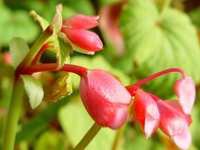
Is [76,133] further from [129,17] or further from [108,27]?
[108,27]

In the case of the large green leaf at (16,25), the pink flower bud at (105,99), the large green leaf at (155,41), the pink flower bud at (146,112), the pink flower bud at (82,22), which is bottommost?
the large green leaf at (16,25)

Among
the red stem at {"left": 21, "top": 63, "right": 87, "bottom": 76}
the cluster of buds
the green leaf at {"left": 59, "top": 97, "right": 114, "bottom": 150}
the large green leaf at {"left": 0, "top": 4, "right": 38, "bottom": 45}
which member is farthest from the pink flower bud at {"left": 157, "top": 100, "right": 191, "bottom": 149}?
the large green leaf at {"left": 0, "top": 4, "right": 38, "bottom": 45}

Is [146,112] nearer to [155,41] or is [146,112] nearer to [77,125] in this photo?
[77,125]

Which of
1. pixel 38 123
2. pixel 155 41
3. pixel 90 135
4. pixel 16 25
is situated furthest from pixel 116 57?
pixel 90 135

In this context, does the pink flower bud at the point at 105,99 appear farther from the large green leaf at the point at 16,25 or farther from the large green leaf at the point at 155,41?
the large green leaf at the point at 16,25

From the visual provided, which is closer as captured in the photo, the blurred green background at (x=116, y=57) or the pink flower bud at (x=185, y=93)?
the pink flower bud at (x=185, y=93)

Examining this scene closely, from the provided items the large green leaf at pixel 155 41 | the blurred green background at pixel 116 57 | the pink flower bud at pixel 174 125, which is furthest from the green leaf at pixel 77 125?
the pink flower bud at pixel 174 125

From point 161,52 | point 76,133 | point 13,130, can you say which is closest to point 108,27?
point 161,52

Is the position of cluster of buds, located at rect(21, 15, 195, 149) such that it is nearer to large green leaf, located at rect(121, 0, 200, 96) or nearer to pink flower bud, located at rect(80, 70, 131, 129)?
pink flower bud, located at rect(80, 70, 131, 129)
